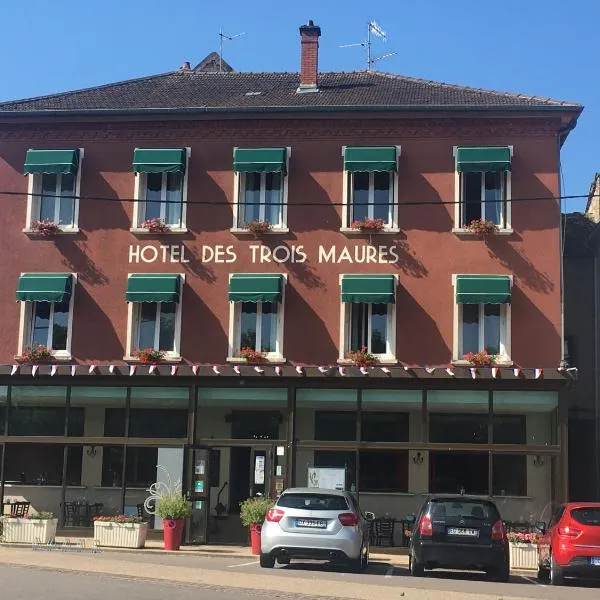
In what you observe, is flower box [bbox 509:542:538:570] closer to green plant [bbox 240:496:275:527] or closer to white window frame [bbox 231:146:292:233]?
green plant [bbox 240:496:275:527]

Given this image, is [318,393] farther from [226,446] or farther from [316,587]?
[316,587]

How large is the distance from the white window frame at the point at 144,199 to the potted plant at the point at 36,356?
147 inches

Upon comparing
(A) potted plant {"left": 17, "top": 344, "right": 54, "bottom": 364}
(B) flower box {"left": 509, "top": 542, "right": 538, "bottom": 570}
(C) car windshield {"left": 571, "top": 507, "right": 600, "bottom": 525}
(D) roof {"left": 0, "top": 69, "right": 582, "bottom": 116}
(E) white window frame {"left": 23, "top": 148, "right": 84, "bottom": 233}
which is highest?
(D) roof {"left": 0, "top": 69, "right": 582, "bottom": 116}

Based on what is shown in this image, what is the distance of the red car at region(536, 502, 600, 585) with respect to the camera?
1606cm

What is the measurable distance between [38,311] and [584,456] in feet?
53.0

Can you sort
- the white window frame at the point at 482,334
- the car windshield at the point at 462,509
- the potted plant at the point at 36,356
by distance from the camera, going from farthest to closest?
the potted plant at the point at 36,356, the white window frame at the point at 482,334, the car windshield at the point at 462,509

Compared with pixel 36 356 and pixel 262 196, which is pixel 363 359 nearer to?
pixel 262 196

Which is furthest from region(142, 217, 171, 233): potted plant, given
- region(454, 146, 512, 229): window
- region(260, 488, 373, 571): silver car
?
region(260, 488, 373, 571): silver car

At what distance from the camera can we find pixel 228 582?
1402cm

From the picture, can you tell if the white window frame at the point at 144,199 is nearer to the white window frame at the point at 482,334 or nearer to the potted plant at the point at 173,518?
the potted plant at the point at 173,518

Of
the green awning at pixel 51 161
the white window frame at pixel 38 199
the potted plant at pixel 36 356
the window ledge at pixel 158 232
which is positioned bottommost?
the potted plant at pixel 36 356

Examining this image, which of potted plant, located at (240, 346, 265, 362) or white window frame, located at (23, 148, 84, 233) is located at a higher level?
white window frame, located at (23, 148, 84, 233)

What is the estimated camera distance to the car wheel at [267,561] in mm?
16672

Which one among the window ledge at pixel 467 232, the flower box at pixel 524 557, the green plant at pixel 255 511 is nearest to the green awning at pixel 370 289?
the window ledge at pixel 467 232
